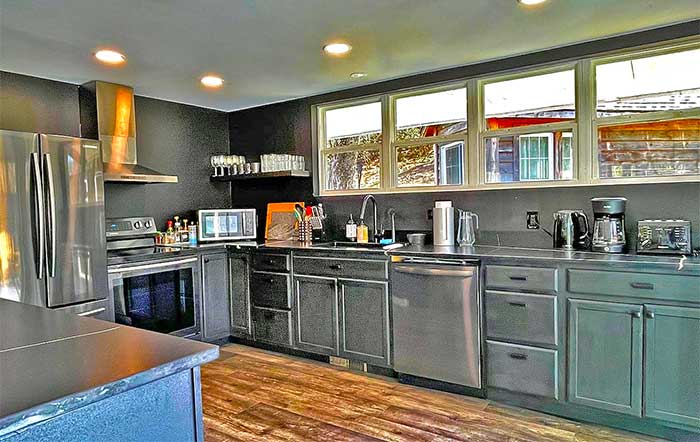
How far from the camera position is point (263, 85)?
4.03 metres

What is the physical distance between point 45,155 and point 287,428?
2263 millimetres

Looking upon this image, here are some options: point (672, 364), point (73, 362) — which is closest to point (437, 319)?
point (672, 364)

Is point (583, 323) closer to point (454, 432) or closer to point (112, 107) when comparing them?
point (454, 432)

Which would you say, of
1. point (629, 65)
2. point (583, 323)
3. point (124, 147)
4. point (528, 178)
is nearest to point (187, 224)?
point (124, 147)

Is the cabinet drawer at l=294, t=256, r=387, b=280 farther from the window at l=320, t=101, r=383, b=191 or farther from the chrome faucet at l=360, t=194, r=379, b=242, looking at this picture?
the window at l=320, t=101, r=383, b=191

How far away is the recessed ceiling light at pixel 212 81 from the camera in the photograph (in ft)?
12.2

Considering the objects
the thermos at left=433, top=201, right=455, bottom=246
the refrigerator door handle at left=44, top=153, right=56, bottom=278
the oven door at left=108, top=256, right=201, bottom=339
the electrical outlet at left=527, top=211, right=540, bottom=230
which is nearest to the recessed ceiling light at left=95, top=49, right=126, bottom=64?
the refrigerator door handle at left=44, top=153, right=56, bottom=278

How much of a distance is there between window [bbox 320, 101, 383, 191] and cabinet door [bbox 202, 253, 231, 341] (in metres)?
1.21

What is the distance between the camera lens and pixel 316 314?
147 inches

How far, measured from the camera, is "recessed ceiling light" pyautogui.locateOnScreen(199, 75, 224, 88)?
12.2 feet

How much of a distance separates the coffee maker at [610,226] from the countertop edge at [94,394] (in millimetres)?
2603

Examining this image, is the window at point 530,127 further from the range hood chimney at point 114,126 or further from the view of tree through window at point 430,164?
the range hood chimney at point 114,126

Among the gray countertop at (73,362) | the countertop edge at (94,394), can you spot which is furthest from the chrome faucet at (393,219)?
the countertop edge at (94,394)

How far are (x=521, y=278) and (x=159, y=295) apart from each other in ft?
8.89
